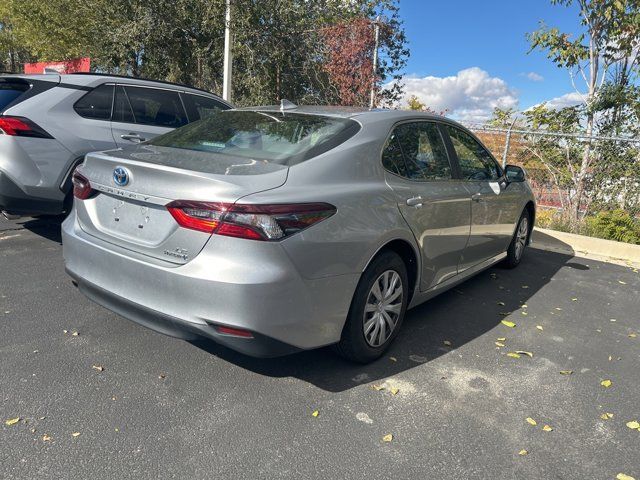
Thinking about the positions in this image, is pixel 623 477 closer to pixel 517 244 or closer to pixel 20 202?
pixel 517 244

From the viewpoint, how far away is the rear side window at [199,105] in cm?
606

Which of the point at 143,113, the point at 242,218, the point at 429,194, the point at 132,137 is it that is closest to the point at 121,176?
the point at 242,218

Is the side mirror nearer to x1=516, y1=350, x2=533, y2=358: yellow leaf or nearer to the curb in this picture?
x1=516, y1=350, x2=533, y2=358: yellow leaf

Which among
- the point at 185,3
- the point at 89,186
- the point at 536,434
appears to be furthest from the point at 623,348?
the point at 185,3

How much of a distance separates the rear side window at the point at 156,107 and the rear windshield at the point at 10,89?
102cm

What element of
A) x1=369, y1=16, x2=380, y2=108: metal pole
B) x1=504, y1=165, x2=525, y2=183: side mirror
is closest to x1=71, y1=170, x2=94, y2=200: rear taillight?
x1=504, y1=165, x2=525, y2=183: side mirror

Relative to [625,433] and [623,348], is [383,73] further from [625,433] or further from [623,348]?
[625,433]

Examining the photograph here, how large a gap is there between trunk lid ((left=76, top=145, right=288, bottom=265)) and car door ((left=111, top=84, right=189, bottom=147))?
2518 mm

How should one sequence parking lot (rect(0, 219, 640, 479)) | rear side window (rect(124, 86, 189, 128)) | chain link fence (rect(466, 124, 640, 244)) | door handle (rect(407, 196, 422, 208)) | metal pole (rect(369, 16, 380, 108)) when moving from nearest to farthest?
1. parking lot (rect(0, 219, 640, 479))
2. door handle (rect(407, 196, 422, 208))
3. rear side window (rect(124, 86, 189, 128))
4. chain link fence (rect(466, 124, 640, 244))
5. metal pole (rect(369, 16, 380, 108))

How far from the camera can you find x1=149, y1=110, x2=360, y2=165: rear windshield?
283 centimetres

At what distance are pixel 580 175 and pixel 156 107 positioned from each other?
701 cm

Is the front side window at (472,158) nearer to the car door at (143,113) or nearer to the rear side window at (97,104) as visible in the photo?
the car door at (143,113)

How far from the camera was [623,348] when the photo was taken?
3797 millimetres

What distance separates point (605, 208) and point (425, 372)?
6.68m
